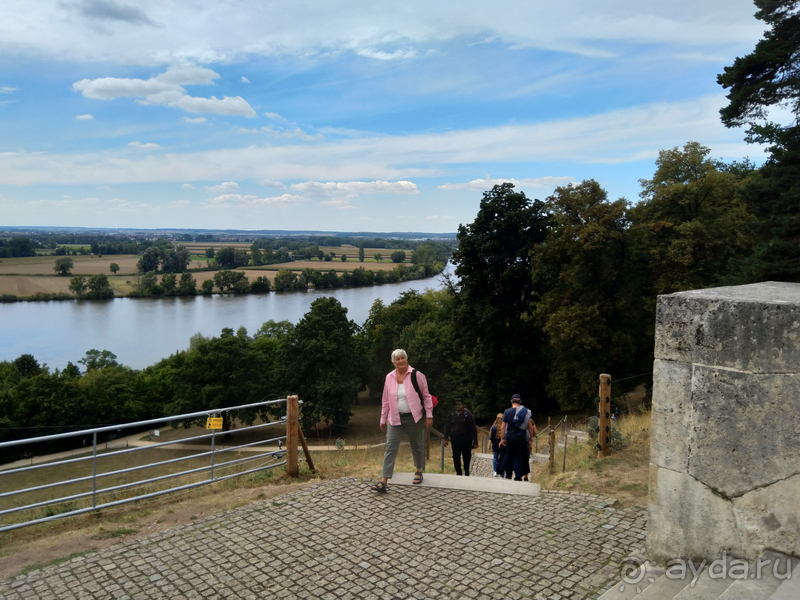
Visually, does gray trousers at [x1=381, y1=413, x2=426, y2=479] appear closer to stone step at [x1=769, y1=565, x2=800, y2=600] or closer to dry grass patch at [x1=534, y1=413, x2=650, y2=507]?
dry grass patch at [x1=534, y1=413, x2=650, y2=507]

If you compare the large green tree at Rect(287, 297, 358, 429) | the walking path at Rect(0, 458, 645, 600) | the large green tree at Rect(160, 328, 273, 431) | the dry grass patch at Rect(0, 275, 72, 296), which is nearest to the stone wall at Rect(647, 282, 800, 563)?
the walking path at Rect(0, 458, 645, 600)

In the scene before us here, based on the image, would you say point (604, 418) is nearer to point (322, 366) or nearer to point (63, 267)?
point (322, 366)

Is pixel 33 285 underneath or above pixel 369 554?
underneath

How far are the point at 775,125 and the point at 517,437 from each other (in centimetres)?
1391

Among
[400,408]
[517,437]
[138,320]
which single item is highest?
[400,408]

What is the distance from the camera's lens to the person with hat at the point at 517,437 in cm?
721

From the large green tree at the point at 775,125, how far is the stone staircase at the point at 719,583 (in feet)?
40.9

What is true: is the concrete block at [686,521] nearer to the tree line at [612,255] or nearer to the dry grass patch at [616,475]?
the dry grass patch at [616,475]

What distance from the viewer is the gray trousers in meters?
6.09

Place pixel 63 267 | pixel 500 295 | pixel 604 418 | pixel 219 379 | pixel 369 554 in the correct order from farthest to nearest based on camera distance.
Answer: pixel 63 267 < pixel 219 379 < pixel 500 295 < pixel 604 418 < pixel 369 554

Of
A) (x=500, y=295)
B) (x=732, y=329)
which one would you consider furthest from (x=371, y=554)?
(x=500, y=295)

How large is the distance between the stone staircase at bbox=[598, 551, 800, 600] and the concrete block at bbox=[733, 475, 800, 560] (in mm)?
77

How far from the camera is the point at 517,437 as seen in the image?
728cm

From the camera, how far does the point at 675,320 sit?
12.3ft
